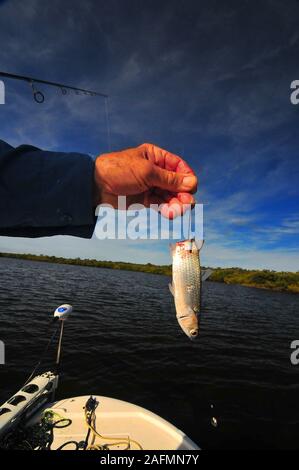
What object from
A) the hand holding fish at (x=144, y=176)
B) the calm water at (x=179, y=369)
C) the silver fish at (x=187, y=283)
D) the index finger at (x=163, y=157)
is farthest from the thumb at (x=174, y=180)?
the calm water at (x=179, y=369)

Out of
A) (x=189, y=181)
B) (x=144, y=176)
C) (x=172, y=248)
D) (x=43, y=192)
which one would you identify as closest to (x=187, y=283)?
(x=172, y=248)

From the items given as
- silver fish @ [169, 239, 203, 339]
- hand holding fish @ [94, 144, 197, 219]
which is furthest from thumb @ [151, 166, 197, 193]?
silver fish @ [169, 239, 203, 339]

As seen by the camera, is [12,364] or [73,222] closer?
[73,222]

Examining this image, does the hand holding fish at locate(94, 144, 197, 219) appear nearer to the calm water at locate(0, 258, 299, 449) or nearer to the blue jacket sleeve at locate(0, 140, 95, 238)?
the blue jacket sleeve at locate(0, 140, 95, 238)

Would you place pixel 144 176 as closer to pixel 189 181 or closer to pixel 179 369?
pixel 189 181

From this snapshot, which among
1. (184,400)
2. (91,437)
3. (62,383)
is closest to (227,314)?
(184,400)

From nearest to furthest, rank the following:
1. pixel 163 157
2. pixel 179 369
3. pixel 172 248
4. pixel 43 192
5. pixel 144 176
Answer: pixel 43 192 → pixel 144 176 → pixel 163 157 → pixel 172 248 → pixel 179 369

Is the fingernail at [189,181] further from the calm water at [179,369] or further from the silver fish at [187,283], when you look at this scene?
the calm water at [179,369]

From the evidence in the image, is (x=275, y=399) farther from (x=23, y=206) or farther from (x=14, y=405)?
(x=23, y=206)
